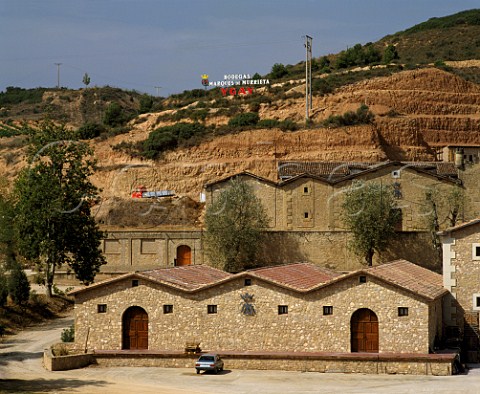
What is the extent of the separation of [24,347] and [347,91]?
60718 mm

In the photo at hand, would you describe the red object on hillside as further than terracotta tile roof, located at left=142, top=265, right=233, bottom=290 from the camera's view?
Yes

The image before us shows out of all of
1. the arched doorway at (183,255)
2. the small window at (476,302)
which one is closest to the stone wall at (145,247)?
the arched doorway at (183,255)

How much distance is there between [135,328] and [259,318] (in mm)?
5581

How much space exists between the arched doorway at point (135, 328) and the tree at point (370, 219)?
24.3m

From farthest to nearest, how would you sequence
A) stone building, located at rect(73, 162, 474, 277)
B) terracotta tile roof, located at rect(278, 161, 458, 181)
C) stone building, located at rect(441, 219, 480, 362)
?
terracotta tile roof, located at rect(278, 161, 458, 181)
stone building, located at rect(73, 162, 474, 277)
stone building, located at rect(441, 219, 480, 362)

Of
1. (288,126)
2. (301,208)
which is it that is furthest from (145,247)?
(288,126)

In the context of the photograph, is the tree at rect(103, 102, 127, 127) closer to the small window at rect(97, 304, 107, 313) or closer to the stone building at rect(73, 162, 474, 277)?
the stone building at rect(73, 162, 474, 277)

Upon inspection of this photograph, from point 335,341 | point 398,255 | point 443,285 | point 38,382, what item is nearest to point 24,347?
point 38,382

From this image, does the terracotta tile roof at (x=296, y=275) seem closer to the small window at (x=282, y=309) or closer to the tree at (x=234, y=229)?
the small window at (x=282, y=309)

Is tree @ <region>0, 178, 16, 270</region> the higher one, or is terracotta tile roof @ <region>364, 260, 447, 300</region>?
tree @ <region>0, 178, 16, 270</region>

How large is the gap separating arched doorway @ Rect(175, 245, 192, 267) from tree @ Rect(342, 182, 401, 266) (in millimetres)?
12075

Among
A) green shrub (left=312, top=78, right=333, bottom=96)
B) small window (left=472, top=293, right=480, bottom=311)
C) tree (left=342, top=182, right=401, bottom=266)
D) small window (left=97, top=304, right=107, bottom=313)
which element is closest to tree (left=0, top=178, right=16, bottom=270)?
small window (left=97, top=304, right=107, bottom=313)

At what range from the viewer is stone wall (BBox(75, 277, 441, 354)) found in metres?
37.0

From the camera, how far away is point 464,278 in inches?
1607
